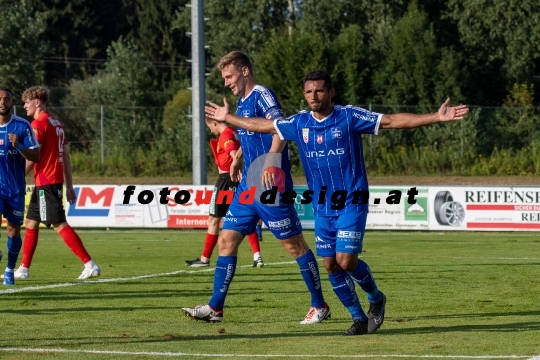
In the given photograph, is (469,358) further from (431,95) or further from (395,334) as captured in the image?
(431,95)

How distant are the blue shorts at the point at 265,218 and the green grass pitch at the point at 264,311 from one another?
2.59 feet

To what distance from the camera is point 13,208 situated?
12.9 meters

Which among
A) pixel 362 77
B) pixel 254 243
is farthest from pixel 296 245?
pixel 362 77

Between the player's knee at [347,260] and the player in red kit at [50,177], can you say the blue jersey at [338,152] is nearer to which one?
the player's knee at [347,260]

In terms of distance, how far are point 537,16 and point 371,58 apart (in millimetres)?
8125

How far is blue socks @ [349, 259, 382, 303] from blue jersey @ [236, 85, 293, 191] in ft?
3.48

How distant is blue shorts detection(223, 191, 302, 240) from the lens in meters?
9.66

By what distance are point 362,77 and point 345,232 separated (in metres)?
44.2

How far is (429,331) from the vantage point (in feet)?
29.3

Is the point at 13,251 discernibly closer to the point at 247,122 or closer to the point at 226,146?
the point at 226,146

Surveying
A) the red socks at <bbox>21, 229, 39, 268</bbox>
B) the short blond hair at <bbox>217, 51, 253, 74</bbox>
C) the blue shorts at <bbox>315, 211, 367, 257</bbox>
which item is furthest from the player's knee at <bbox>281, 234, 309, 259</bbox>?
the red socks at <bbox>21, 229, 39, 268</bbox>

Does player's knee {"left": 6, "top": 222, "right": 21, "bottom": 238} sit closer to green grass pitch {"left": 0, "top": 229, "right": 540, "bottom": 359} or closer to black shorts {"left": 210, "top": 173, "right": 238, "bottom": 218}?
green grass pitch {"left": 0, "top": 229, "right": 540, "bottom": 359}

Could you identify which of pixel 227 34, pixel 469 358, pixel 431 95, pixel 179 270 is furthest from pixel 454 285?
pixel 227 34

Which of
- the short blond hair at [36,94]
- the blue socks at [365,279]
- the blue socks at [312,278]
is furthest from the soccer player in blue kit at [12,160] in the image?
the blue socks at [365,279]
